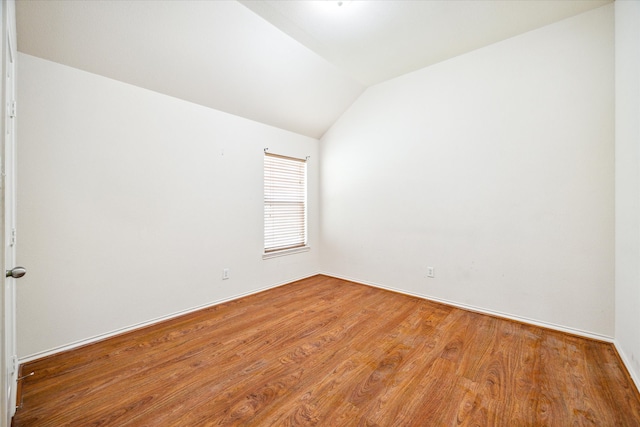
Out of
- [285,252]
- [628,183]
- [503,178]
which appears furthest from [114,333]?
[628,183]

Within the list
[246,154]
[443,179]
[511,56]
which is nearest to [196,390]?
[246,154]

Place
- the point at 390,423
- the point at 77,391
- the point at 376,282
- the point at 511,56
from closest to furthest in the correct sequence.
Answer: the point at 390,423 < the point at 77,391 < the point at 511,56 < the point at 376,282

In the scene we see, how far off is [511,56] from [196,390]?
4.02m

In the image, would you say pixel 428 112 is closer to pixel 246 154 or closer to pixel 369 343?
pixel 246 154

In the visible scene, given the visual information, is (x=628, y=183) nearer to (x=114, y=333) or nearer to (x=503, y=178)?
(x=503, y=178)

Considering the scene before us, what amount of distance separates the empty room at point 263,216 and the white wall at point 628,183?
0.03 m

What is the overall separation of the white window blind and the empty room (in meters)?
0.19

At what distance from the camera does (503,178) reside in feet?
9.00

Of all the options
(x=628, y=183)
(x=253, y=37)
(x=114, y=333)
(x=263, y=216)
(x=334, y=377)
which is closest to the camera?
(x=334, y=377)

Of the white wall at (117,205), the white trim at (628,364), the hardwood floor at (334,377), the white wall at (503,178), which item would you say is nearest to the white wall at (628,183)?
the white trim at (628,364)

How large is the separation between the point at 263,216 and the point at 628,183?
11.6 ft

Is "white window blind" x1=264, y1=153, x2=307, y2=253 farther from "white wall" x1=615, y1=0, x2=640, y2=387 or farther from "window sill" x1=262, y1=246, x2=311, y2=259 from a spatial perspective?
"white wall" x1=615, y1=0, x2=640, y2=387

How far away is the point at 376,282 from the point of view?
3801 millimetres

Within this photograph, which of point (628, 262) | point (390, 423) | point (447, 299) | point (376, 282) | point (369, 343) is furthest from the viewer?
point (376, 282)
